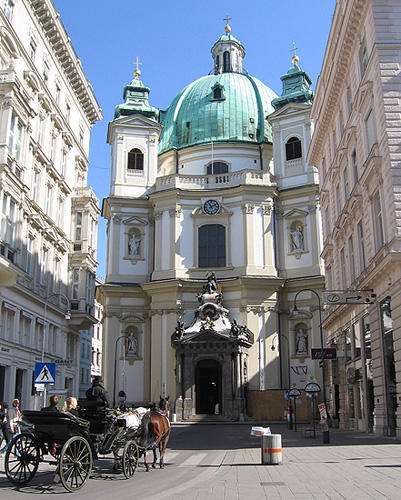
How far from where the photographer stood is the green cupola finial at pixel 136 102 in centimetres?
5881

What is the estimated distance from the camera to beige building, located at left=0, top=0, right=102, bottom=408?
1184 inches

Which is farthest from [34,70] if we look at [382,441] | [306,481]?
[306,481]

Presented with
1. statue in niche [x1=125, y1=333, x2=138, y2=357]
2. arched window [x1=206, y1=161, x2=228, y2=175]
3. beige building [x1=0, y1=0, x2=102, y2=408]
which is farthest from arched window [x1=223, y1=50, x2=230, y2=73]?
statue in niche [x1=125, y1=333, x2=138, y2=357]

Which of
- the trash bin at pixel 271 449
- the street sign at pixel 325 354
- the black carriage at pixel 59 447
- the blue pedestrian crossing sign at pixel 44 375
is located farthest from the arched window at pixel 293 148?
the black carriage at pixel 59 447

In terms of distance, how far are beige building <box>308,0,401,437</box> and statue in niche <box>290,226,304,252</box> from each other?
57.5ft

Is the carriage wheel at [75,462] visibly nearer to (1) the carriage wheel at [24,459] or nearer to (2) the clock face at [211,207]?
(1) the carriage wheel at [24,459]

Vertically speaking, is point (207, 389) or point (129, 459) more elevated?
point (207, 389)

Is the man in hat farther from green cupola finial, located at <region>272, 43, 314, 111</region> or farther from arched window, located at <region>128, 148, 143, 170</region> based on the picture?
green cupola finial, located at <region>272, 43, 314, 111</region>

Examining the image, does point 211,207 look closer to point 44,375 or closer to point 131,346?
point 131,346

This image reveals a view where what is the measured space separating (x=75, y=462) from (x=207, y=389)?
36492mm

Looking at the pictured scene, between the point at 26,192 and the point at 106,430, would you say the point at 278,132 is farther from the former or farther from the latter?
the point at 106,430

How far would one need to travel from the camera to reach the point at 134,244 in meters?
53.3

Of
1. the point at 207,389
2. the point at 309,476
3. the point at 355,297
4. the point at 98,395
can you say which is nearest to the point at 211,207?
the point at 207,389

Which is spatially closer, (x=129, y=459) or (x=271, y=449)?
(x=129, y=459)
